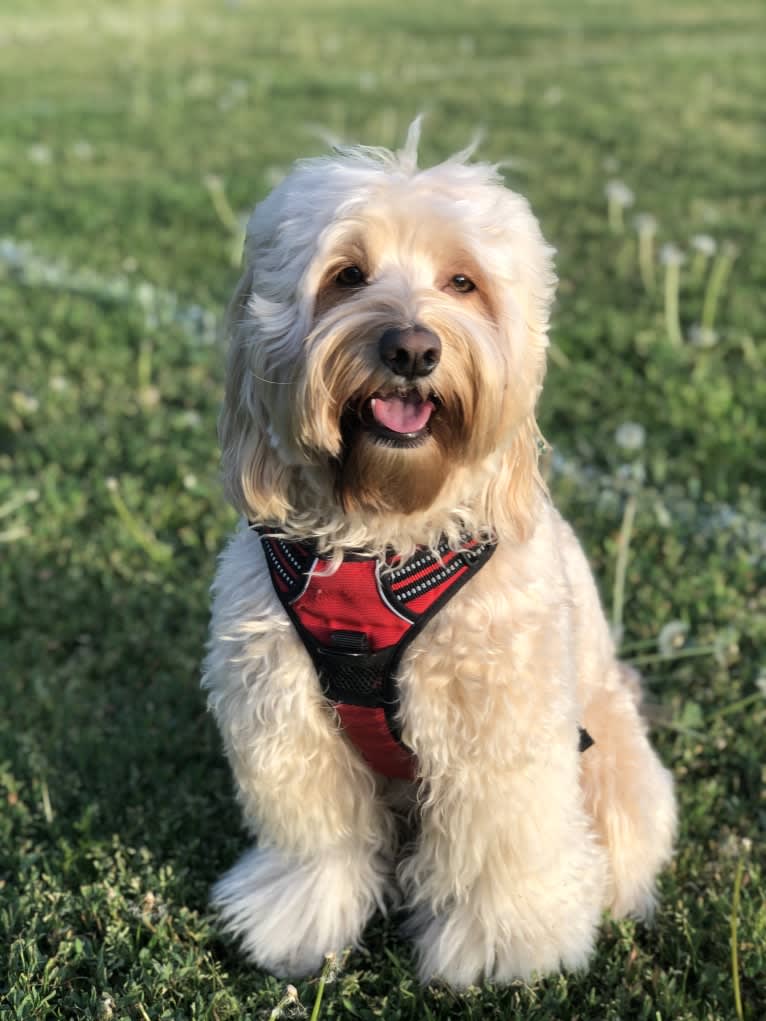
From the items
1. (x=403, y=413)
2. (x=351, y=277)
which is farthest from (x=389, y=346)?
(x=351, y=277)

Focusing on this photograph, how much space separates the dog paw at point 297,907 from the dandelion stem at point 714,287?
3.79m

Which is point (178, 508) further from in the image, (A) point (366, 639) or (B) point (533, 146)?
(B) point (533, 146)

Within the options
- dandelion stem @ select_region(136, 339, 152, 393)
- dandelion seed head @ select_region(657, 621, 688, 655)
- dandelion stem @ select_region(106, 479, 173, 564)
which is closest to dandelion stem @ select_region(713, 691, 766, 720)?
dandelion seed head @ select_region(657, 621, 688, 655)

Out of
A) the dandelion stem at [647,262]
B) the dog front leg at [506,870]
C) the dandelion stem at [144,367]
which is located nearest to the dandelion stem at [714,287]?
the dandelion stem at [647,262]

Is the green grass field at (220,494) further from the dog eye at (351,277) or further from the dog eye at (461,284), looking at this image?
the dog eye at (351,277)

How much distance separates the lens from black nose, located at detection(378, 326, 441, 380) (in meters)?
2.36

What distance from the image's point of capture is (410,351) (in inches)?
92.9

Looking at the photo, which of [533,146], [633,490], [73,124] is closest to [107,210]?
[73,124]

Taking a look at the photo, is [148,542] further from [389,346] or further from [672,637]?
[389,346]

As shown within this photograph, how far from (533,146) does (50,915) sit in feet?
26.8

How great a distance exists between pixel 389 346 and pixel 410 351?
45 millimetres

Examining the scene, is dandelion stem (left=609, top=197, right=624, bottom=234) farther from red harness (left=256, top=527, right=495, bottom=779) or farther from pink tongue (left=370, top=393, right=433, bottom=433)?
pink tongue (left=370, top=393, right=433, bottom=433)

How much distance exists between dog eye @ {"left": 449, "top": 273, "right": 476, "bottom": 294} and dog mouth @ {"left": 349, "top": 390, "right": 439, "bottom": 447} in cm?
28

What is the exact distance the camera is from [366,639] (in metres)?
2.72
